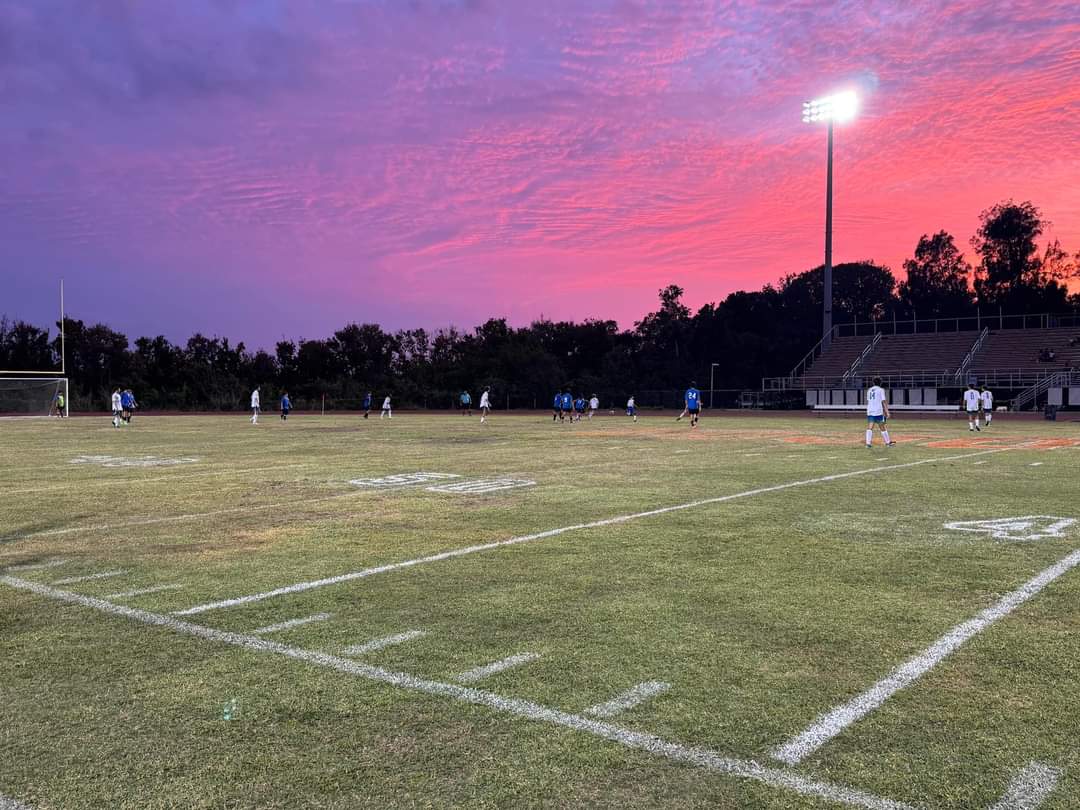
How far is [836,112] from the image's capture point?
59875mm

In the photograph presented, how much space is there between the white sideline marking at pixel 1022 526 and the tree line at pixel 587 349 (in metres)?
58.6

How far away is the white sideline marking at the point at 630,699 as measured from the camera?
3.83 meters

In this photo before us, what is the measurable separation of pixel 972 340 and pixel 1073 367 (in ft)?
34.2

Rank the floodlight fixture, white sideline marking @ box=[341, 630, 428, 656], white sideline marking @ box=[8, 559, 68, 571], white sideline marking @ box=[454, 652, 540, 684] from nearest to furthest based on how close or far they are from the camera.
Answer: white sideline marking @ box=[454, 652, 540, 684] < white sideline marking @ box=[341, 630, 428, 656] < white sideline marking @ box=[8, 559, 68, 571] < the floodlight fixture

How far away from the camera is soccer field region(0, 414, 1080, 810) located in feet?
10.6

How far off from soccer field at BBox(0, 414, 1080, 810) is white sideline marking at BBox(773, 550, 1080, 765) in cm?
2

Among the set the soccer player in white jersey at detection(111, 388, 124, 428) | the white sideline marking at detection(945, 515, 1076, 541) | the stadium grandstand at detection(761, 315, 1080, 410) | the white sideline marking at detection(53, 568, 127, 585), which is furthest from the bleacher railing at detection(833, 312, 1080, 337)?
the white sideline marking at detection(53, 568, 127, 585)

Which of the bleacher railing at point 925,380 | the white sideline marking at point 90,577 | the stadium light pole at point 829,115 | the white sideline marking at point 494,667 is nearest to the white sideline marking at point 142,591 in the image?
the white sideline marking at point 90,577

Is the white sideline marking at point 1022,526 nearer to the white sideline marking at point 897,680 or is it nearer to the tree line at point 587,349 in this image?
the white sideline marking at point 897,680

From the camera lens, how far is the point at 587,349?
9344 centimetres

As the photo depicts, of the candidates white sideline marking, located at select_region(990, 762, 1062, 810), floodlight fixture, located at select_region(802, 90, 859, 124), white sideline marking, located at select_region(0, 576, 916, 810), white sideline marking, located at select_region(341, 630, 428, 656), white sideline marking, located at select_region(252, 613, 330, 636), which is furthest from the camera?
floodlight fixture, located at select_region(802, 90, 859, 124)

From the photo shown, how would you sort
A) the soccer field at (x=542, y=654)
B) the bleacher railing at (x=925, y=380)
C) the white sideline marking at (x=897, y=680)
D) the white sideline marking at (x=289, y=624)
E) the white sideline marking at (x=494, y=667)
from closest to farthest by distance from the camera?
the soccer field at (x=542, y=654) → the white sideline marking at (x=897, y=680) → the white sideline marking at (x=494, y=667) → the white sideline marking at (x=289, y=624) → the bleacher railing at (x=925, y=380)

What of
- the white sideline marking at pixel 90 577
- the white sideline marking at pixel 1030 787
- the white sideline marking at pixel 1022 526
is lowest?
the white sideline marking at pixel 1030 787

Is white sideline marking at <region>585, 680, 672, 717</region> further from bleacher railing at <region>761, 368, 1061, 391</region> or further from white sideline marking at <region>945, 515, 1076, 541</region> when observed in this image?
bleacher railing at <region>761, 368, 1061, 391</region>
